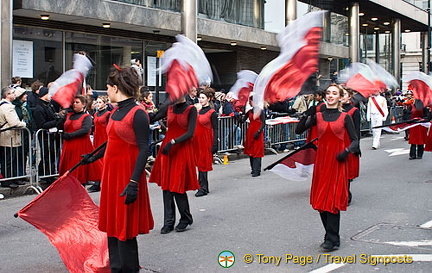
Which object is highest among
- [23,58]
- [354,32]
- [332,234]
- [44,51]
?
[354,32]

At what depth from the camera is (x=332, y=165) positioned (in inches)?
245

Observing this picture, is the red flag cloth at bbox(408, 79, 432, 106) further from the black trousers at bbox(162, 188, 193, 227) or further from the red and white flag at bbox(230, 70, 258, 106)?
the black trousers at bbox(162, 188, 193, 227)

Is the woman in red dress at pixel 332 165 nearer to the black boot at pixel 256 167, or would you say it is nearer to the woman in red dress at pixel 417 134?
the black boot at pixel 256 167

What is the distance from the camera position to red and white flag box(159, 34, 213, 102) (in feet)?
20.3

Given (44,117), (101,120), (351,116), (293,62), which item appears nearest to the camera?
(293,62)

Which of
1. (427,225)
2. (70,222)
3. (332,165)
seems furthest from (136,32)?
(70,222)

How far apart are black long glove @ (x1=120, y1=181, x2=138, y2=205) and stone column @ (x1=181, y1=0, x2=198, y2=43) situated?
48.6 feet

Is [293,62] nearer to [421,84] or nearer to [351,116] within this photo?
[351,116]

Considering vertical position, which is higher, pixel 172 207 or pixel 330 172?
pixel 330 172

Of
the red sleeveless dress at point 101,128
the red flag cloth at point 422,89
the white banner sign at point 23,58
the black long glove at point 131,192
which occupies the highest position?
the white banner sign at point 23,58

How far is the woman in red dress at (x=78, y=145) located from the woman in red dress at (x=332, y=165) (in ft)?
13.6

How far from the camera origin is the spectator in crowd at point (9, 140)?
32.7ft

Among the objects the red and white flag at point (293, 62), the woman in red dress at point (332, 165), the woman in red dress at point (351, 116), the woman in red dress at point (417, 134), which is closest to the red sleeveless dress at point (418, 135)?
the woman in red dress at point (417, 134)

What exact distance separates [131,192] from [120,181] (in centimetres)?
24
